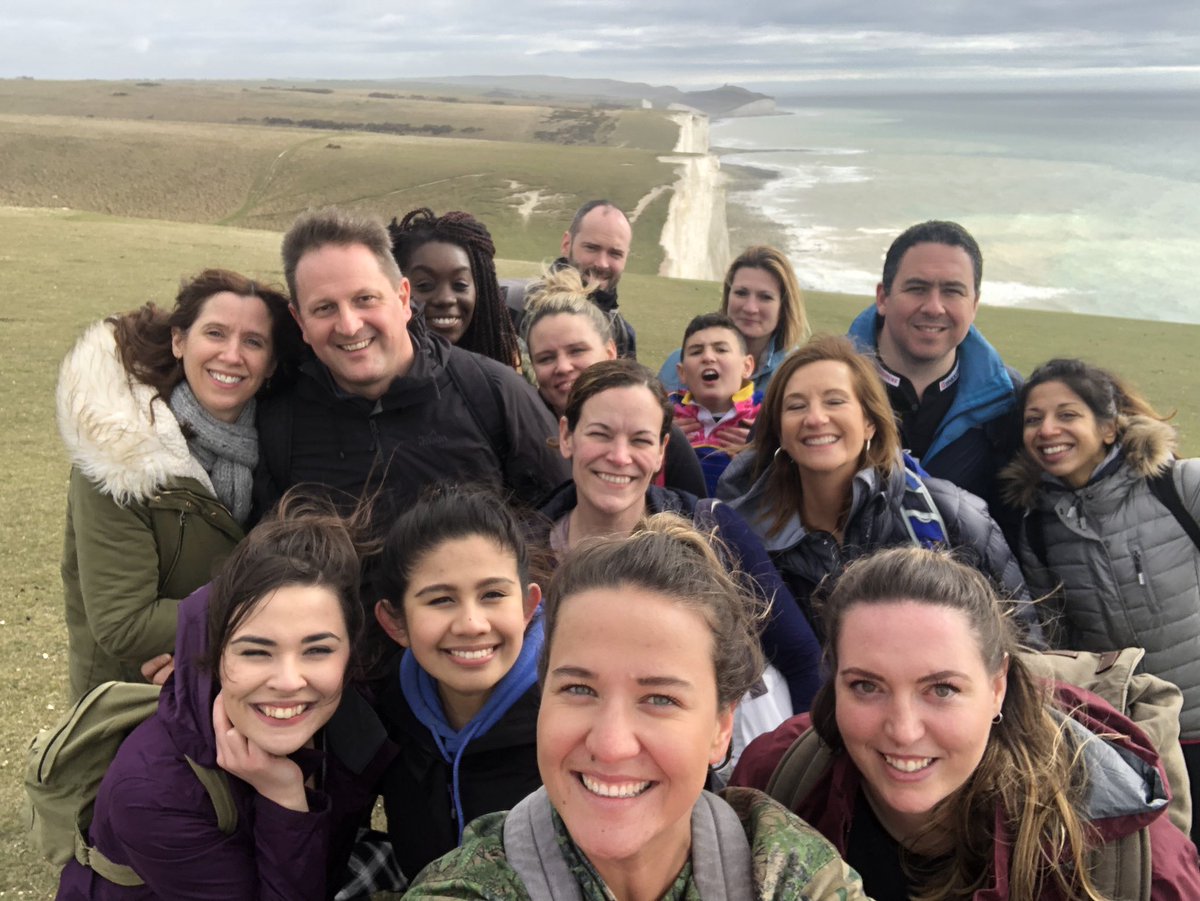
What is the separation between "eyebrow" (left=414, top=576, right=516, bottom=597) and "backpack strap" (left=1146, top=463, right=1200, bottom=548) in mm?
2895

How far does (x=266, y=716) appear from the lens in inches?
115

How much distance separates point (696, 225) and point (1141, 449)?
142ft

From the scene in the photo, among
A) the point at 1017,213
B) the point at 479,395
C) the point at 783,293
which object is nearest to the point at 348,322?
the point at 479,395

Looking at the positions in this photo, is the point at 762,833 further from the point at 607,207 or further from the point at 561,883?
the point at 607,207

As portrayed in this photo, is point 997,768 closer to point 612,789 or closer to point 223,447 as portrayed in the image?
point 612,789

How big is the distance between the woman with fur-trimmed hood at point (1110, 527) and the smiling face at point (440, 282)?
123 inches

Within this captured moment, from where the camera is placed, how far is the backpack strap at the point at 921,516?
3883 millimetres

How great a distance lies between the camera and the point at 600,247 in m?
7.20

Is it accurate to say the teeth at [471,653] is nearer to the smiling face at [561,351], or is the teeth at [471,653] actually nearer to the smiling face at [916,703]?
the smiling face at [916,703]

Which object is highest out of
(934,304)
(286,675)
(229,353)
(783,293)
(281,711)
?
(783,293)

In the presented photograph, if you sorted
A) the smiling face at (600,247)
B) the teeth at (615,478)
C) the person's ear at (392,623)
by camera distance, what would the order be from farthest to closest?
1. the smiling face at (600,247)
2. the teeth at (615,478)
3. the person's ear at (392,623)

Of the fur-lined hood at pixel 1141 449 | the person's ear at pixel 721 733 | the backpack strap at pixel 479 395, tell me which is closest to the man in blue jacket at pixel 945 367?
the fur-lined hood at pixel 1141 449

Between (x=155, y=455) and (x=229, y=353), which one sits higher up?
(x=229, y=353)

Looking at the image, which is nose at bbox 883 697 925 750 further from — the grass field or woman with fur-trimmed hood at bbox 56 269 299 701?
the grass field
